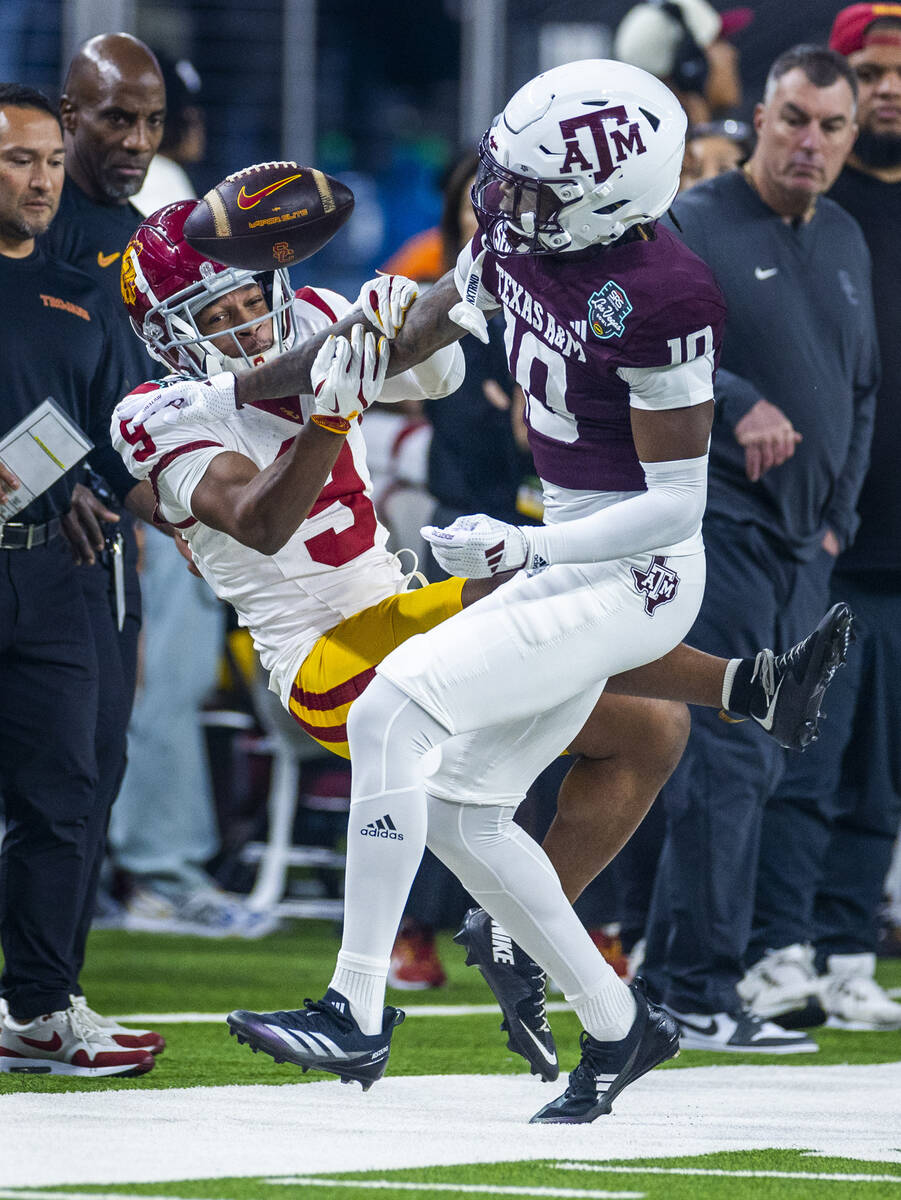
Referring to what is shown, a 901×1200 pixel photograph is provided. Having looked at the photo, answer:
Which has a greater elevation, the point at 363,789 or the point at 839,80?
the point at 839,80

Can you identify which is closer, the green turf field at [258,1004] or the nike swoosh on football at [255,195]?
the nike swoosh on football at [255,195]

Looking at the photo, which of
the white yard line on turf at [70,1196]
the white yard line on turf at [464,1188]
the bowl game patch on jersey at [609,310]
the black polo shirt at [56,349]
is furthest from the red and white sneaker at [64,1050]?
the bowl game patch on jersey at [609,310]

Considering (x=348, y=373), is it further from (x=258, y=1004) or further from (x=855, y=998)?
(x=855, y=998)

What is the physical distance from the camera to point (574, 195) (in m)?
3.15

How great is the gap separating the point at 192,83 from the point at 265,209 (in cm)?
330

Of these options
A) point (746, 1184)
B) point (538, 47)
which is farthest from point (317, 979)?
point (538, 47)

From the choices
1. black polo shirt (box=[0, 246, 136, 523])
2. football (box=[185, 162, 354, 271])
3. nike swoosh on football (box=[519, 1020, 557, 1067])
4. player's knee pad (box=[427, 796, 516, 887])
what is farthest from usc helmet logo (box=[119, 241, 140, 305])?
nike swoosh on football (box=[519, 1020, 557, 1067])

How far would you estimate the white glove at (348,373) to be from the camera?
3.23 meters

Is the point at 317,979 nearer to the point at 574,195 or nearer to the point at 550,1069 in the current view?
the point at 550,1069

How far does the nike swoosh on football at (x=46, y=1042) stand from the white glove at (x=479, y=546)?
1.36 meters

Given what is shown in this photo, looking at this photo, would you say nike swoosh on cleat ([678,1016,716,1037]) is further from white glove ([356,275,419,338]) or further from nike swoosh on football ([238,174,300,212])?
nike swoosh on football ([238,174,300,212])

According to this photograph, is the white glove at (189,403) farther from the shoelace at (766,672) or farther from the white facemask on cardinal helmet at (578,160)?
the shoelace at (766,672)

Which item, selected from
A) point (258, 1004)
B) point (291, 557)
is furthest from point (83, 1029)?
Answer: point (258, 1004)

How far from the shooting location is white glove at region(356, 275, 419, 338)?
3.32 metres
